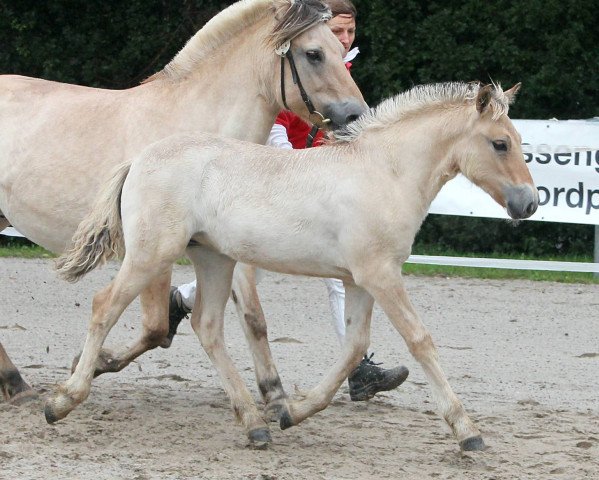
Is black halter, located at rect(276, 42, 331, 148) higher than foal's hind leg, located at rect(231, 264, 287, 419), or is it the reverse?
black halter, located at rect(276, 42, 331, 148)

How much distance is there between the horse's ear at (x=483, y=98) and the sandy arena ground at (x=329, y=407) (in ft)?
4.86

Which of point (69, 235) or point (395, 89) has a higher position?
point (69, 235)

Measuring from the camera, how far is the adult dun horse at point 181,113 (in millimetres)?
5699

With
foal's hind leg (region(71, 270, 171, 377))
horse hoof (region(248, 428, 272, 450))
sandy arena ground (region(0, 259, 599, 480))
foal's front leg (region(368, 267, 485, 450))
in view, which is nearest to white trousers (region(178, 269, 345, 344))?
sandy arena ground (region(0, 259, 599, 480))

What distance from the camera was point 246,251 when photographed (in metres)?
4.91

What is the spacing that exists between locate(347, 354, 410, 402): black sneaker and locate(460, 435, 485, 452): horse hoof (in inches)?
53.7

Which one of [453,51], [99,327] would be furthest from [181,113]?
[453,51]

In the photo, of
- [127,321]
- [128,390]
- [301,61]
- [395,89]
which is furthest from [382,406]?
[395,89]

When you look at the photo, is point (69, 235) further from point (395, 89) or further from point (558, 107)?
point (558, 107)

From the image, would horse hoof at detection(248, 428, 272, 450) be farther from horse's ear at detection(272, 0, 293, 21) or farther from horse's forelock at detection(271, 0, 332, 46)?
horse's ear at detection(272, 0, 293, 21)

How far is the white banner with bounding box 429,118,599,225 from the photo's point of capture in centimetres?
1038

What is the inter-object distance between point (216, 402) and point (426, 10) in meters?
8.65

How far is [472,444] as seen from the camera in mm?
4789

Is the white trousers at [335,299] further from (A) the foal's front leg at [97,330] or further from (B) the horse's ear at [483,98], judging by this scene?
(B) the horse's ear at [483,98]
